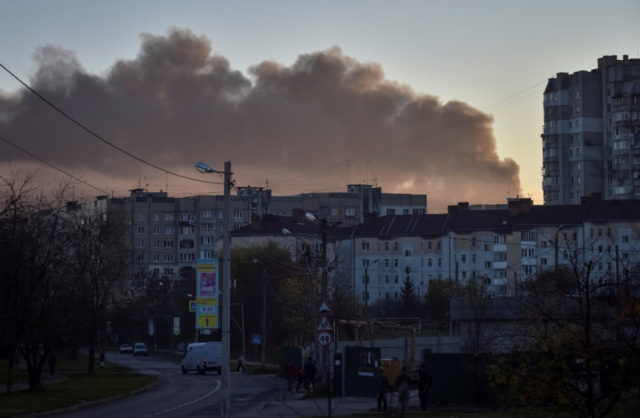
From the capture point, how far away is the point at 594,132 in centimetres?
19075

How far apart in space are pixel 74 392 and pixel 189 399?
4.94m

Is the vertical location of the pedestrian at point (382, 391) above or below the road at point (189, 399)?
above

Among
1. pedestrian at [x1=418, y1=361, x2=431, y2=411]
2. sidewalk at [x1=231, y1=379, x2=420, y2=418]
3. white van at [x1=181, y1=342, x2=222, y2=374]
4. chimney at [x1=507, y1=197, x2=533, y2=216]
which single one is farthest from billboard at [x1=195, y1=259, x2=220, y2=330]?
chimney at [x1=507, y1=197, x2=533, y2=216]

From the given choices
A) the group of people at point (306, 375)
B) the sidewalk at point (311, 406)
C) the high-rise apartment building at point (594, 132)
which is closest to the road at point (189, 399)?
the sidewalk at point (311, 406)

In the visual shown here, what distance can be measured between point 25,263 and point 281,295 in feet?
154

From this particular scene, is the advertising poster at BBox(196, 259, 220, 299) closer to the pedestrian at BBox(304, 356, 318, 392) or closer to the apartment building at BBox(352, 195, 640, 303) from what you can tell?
the pedestrian at BBox(304, 356, 318, 392)

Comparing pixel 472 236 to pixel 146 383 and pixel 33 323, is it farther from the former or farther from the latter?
pixel 33 323

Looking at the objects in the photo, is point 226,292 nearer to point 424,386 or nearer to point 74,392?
point 424,386

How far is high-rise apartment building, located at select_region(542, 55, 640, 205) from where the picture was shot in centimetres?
18300

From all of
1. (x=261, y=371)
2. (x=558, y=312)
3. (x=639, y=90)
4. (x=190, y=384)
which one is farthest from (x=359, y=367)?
(x=639, y=90)

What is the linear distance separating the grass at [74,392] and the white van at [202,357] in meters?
3.94

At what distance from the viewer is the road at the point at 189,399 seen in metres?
41.3

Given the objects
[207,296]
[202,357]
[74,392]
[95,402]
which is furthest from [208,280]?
[202,357]

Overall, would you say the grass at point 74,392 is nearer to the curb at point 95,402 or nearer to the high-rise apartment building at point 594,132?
the curb at point 95,402
